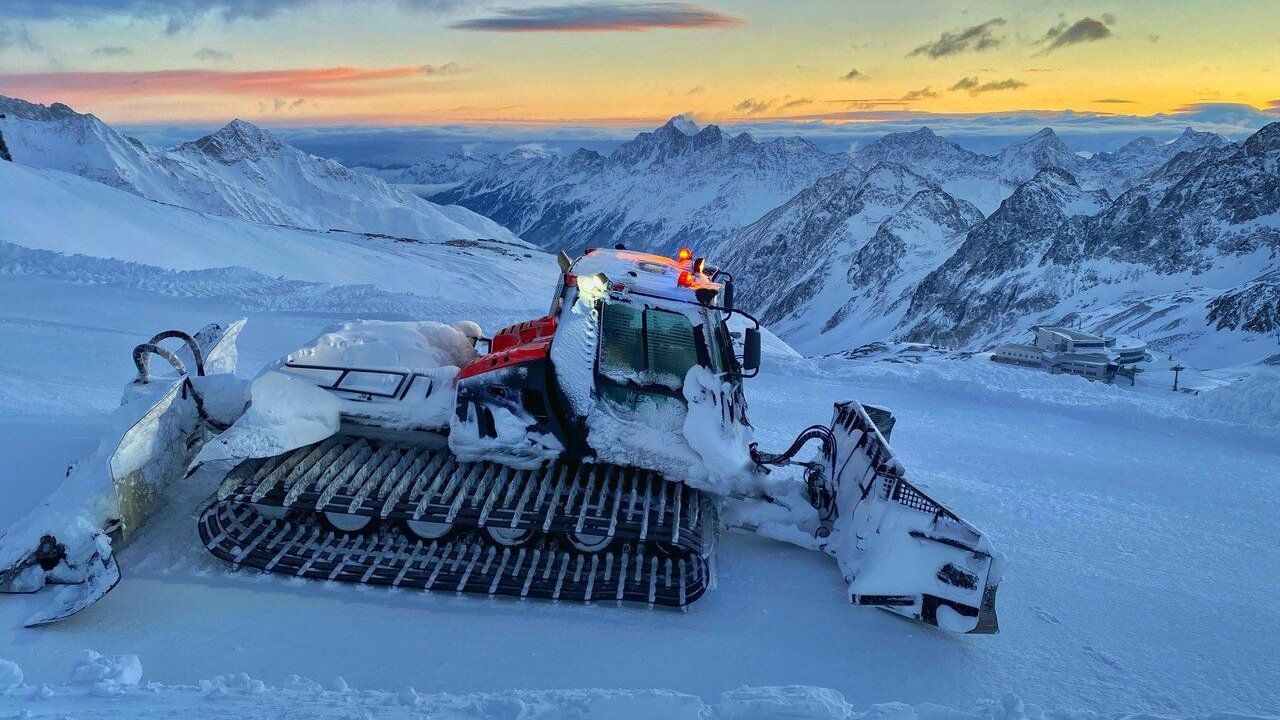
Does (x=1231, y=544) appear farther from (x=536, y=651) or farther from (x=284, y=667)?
(x=284, y=667)

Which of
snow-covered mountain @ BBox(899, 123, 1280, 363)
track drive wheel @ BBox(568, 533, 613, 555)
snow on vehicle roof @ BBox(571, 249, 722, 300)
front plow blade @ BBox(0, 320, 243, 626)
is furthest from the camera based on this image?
snow-covered mountain @ BBox(899, 123, 1280, 363)

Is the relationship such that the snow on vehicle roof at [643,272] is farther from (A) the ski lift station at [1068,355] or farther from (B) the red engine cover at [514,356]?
(A) the ski lift station at [1068,355]

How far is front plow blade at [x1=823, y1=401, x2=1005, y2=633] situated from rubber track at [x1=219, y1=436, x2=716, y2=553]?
3.55 ft

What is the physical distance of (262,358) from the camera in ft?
41.4

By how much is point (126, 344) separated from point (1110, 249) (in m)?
174

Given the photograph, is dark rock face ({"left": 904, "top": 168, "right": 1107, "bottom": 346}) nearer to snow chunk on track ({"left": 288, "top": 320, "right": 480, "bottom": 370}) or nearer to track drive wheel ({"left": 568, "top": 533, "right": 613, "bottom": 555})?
snow chunk on track ({"left": 288, "top": 320, "right": 480, "bottom": 370})

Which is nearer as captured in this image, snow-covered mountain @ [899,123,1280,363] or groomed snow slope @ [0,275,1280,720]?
groomed snow slope @ [0,275,1280,720]

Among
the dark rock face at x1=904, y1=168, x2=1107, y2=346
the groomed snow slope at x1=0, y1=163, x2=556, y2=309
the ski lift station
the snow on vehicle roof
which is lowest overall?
the dark rock face at x1=904, y1=168, x2=1107, y2=346

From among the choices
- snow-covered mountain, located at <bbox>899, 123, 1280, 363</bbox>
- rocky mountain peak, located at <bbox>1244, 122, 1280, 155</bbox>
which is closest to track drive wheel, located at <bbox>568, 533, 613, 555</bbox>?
snow-covered mountain, located at <bbox>899, 123, 1280, 363</bbox>

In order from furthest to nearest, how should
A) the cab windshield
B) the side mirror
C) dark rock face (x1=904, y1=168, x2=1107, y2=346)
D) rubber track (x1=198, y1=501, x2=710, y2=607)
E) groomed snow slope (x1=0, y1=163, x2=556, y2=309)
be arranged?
1. dark rock face (x1=904, y1=168, x2=1107, y2=346)
2. groomed snow slope (x1=0, y1=163, x2=556, y2=309)
3. the side mirror
4. the cab windshield
5. rubber track (x1=198, y1=501, x2=710, y2=607)

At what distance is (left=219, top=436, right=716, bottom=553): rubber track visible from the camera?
588 cm

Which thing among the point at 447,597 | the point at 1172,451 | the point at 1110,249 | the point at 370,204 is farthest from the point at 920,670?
the point at 370,204

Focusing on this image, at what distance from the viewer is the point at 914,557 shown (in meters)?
5.69

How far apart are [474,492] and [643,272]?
263 centimetres
